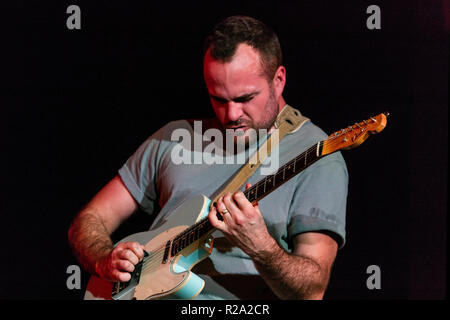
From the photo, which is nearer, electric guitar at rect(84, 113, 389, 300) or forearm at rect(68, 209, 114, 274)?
electric guitar at rect(84, 113, 389, 300)

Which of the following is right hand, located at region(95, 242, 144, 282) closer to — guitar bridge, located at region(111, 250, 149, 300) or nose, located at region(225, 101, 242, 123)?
guitar bridge, located at region(111, 250, 149, 300)

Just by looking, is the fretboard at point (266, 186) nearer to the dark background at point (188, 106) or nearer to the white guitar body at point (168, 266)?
the white guitar body at point (168, 266)

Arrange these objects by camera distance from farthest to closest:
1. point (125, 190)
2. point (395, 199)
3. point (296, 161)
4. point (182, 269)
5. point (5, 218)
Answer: point (5, 218)
point (125, 190)
point (395, 199)
point (182, 269)
point (296, 161)

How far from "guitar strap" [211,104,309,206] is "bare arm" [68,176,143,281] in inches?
13.7

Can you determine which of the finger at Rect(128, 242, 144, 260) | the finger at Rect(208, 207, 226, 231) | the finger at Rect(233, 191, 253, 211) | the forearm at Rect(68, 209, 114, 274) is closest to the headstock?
the finger at Rect(233, 191, 253, 211)

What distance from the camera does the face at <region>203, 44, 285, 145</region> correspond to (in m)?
1.93

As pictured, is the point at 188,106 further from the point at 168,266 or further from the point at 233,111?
the point at 168,266

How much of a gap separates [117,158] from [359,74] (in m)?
0.99

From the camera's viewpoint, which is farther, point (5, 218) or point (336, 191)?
point (5, 218)

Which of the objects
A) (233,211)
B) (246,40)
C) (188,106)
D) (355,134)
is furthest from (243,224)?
(188,106)

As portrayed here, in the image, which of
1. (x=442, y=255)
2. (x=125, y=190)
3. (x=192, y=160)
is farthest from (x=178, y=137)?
(x=442, y=255)

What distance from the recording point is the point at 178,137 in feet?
7.19

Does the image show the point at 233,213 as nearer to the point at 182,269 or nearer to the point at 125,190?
the point at 182,269

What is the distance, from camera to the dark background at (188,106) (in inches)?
81.9
